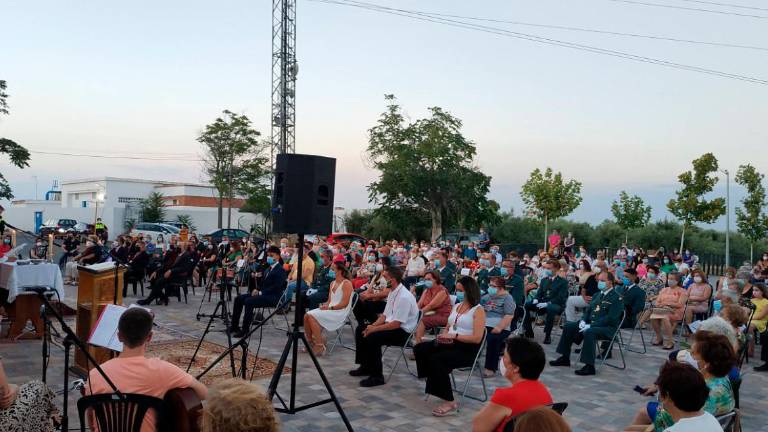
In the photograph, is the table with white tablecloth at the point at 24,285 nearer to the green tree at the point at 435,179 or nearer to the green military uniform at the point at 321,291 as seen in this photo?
the green military uniform at the point at 321,291

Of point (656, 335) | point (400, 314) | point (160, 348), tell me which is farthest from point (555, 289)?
point (160, 348)

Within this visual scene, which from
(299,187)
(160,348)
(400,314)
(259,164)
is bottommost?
(160,348)

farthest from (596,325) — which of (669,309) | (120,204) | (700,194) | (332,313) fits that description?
(120,204)

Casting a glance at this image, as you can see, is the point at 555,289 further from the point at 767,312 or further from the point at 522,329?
the point at 767,312

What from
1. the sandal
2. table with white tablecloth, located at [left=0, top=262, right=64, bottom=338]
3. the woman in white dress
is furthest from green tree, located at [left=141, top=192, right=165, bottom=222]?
the sandal

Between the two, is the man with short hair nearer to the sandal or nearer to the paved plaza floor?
the paved plaza floor

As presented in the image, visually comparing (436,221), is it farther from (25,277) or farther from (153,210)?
(25,277)

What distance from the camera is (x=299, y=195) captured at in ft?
17.2

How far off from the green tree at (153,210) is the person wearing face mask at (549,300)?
4149cm

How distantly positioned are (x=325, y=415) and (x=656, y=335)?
21.6 ft

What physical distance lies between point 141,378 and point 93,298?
12.3 feet

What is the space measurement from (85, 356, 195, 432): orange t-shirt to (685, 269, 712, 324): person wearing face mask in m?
8.87

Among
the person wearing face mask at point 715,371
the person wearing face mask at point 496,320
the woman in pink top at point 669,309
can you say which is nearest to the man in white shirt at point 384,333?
the person wearing face mask at point 496,320

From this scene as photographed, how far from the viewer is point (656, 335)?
9766 millimetres
